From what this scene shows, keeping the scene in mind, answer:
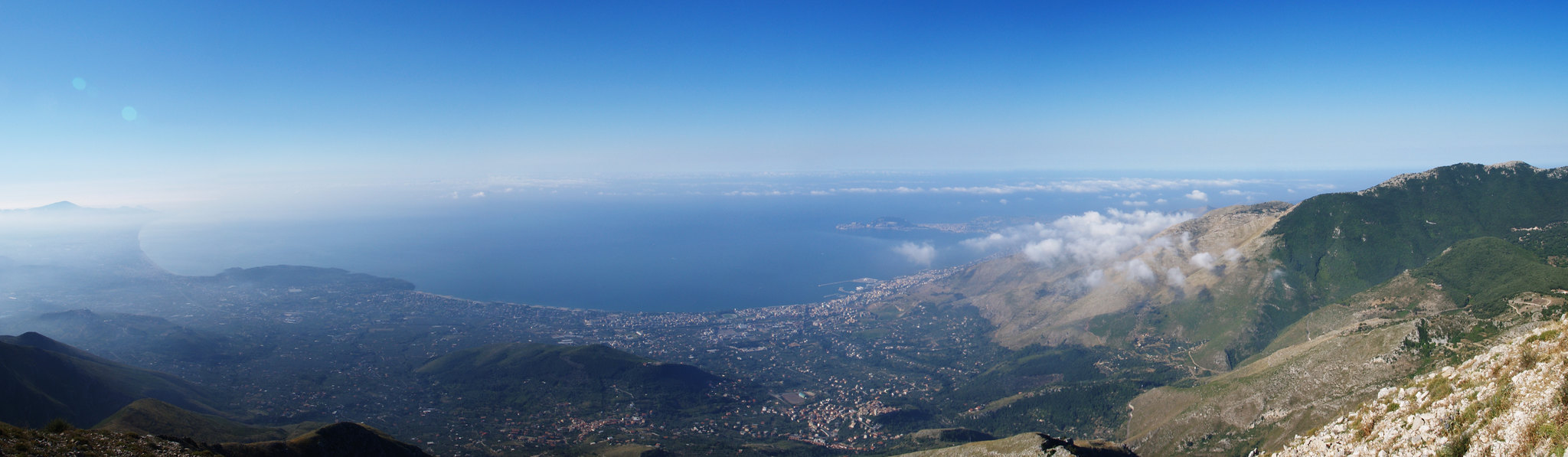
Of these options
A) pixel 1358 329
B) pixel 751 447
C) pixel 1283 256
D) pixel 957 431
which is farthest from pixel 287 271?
pixel 1283 256

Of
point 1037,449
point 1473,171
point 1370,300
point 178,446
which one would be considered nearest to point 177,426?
point 178,446

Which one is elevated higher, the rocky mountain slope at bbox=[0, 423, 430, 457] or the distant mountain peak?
the distant mountain peak

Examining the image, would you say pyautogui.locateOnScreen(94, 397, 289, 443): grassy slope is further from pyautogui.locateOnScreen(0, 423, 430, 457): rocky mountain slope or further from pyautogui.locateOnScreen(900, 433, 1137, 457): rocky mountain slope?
pyautogui.locateOnScreen(900, 433, 1137, 457): rocky mountain slope

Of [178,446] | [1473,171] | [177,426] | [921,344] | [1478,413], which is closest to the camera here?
[1478,413]

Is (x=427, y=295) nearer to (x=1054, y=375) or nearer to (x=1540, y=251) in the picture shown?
Result: (x=1054, y=375)

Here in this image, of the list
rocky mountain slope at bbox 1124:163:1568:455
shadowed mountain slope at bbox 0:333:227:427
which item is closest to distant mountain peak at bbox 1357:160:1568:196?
rocky mountain slope at bbox 1124:163:1568:455

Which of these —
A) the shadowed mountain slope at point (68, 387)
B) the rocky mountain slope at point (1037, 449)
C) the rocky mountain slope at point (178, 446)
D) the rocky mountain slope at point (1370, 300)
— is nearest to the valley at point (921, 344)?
the rocky mountain slope at point (1370, 300)

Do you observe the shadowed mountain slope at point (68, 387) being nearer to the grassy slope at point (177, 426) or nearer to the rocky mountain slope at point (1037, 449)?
the grassy slope at point (177, 426)

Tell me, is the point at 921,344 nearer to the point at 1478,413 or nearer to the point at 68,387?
the point at 1478,413
